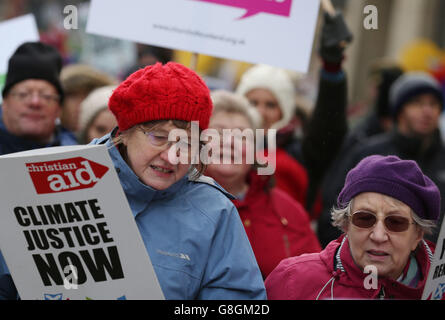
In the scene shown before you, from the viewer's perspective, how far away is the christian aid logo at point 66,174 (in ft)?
7.48

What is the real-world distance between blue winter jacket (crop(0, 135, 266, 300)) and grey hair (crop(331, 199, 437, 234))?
0.39m

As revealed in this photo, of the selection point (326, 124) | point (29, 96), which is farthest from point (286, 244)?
point (29, 96)

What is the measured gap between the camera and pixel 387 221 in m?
2.55

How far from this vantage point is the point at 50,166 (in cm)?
229

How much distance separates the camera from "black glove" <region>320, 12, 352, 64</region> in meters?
3.99

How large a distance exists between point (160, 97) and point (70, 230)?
0.56 metres

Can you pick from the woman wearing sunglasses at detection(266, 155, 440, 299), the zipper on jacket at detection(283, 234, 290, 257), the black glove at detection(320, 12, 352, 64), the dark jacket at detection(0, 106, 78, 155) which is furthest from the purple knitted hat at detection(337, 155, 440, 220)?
the dark jacket at detection(0, 106, 78, 155)

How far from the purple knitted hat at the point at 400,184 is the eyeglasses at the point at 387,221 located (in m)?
0.06

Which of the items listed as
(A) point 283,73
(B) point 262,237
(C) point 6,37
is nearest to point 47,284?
(B) point 262,237
